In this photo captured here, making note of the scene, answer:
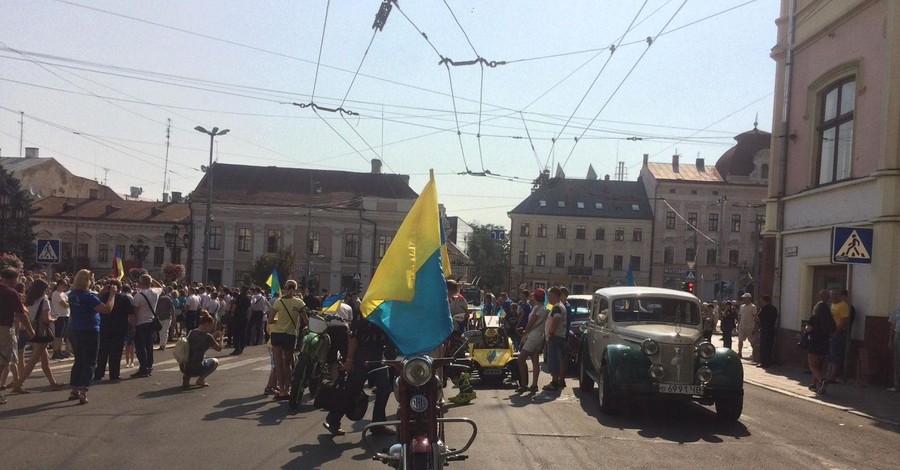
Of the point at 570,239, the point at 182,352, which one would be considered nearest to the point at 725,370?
the point at 182,352

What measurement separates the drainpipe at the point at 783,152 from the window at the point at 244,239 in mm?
51937

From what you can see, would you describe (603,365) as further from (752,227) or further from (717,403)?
(752,227)

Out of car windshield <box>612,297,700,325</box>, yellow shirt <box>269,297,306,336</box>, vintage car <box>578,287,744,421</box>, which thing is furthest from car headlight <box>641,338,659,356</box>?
yellow shirt <box>269,297,306,336</box>

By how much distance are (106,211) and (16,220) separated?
15.9 metres

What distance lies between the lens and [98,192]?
82.9 metres

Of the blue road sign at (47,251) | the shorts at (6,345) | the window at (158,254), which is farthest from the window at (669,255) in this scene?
the shorts at (6,345)

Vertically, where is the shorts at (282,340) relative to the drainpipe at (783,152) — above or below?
below

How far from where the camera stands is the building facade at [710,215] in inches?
2689

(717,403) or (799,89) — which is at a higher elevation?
(799,89)

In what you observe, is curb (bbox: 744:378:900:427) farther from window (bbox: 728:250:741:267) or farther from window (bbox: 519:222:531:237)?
window (bbox: 519:222:531:237)

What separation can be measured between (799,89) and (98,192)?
2970 inches

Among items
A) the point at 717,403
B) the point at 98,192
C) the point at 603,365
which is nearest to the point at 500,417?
the point at 603,365

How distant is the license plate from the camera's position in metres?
10.9

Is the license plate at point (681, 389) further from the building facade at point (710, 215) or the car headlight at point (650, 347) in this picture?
the building facade at point (710, 215)
